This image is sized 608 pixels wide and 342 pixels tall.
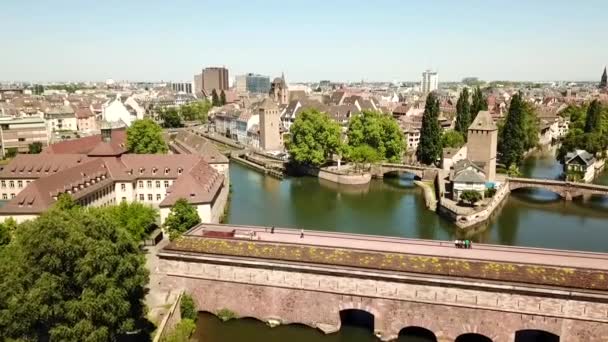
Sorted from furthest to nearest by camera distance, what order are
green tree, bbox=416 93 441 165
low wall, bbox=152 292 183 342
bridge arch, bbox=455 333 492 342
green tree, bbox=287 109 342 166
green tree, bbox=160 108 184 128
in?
green tree, bbox=160 108 184 128
green tree, bbox=287 109 342 166
green tree, bbox=416 93 441 165
bridge arch, bbox=455 333 492 342
low wall, bbox=152 292 183 342

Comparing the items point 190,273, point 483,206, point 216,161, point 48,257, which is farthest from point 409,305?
point 216,161

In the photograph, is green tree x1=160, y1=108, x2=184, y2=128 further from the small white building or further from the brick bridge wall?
the brick bridge wall

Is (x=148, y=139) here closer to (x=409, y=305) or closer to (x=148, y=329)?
(x=148, y=329)

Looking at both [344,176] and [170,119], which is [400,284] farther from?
[170,119]

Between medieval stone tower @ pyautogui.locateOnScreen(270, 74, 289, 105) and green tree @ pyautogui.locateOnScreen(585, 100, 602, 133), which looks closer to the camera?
green tree @ pyautogui.locateOnScreen(585, 100, 602, 133)

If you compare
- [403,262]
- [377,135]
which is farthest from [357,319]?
[377,135]

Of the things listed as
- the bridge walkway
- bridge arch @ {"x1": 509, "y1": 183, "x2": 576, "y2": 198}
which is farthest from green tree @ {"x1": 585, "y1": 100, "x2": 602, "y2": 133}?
the bridge walkway
